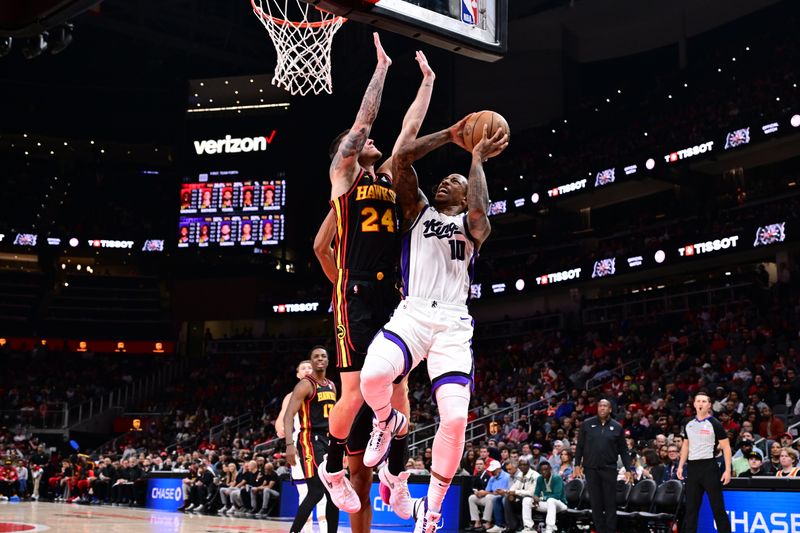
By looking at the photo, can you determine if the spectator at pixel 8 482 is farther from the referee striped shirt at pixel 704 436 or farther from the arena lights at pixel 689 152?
the arena lights at pixel 689 152

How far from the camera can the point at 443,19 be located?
222 inches

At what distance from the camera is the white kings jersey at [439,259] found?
5.13 m

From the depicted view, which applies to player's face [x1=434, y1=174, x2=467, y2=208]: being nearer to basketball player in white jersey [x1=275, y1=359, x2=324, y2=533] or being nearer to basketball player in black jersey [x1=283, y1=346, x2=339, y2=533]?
basketball player in black jersey [x1=283, y1=346, x2=339, y2=533]

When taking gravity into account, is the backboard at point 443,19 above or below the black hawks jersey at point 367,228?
above

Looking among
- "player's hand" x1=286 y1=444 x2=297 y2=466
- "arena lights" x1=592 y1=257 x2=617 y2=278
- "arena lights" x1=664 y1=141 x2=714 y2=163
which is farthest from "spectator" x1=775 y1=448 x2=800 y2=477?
"arena lights" x1=592 y1=257 x2=617 y2=278

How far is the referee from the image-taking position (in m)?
9.45

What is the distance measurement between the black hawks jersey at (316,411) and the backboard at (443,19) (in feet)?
12.3

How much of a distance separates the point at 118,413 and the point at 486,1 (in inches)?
1168

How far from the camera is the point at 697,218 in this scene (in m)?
Result: 26.0

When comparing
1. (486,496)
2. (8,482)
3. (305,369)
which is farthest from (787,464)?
(8,482)

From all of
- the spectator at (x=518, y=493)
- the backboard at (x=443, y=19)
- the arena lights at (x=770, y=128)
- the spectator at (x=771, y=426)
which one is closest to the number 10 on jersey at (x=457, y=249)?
the backboard at (x=443, y=19)

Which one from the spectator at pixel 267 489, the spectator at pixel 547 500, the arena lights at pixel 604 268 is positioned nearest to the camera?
the spectator at pixel 547 500

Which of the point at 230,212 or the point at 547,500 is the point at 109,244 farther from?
the point at 547,500

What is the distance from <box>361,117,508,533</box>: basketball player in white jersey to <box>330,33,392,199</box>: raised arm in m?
0.27
